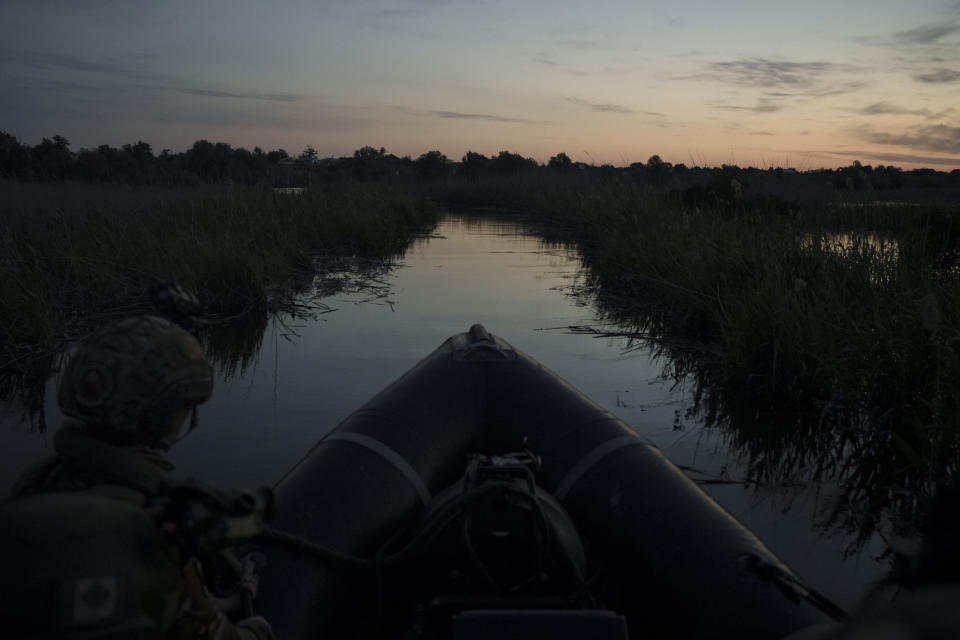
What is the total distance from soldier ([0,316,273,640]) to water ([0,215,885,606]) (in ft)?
9.00

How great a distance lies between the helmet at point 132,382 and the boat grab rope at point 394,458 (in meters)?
1.63

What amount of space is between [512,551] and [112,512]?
147 centimetres

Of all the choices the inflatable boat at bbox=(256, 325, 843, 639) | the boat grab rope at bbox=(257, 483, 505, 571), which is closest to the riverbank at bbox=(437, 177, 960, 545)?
the inflatable boat at bbox=(256, 325, 843, 639)

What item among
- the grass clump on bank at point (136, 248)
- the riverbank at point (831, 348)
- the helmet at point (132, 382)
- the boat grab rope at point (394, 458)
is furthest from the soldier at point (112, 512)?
the riverbank at point (831, 348)

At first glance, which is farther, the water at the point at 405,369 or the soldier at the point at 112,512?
the water at the point at 405,369

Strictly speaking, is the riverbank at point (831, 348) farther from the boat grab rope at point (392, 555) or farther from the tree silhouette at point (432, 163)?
the tree silhouette at point (432, 163)

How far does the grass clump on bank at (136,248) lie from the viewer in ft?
21.5

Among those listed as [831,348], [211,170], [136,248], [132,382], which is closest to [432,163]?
[211,170]

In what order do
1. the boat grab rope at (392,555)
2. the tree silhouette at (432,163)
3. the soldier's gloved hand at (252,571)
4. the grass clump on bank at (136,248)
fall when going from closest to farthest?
the soldier's gloved hand at (252,571) → the boat grab rope at (392,555) → the grass clump on bank at (136,248) → the tree silhouette at (432,163)

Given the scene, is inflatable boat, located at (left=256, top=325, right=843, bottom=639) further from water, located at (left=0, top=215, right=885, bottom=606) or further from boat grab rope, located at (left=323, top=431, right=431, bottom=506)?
water, located at (left=0, top=215, right=885, bottom=606)

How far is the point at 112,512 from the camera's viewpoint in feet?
3.93

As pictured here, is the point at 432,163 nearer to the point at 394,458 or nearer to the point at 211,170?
the point at 211,170

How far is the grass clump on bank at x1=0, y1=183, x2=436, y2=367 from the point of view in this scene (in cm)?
655

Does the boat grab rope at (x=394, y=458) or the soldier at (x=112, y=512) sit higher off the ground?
the soldier at (x=112, y=512)
